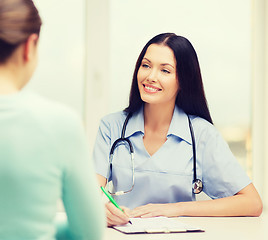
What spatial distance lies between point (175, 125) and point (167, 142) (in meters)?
0.09

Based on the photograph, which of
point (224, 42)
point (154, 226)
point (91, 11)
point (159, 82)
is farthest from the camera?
point (224, 42)

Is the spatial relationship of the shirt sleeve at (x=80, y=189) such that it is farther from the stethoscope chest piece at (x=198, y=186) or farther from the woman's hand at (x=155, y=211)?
the stethoscope chest piece at (x=198, y=186)

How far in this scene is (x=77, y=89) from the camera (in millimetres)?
2961

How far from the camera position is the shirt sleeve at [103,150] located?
200cm

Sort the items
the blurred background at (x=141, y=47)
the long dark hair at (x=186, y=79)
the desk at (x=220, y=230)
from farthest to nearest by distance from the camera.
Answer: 1. the blurred background at (x=141, y=47)
2. the long dark hair at (x=186, y=79)
3. the desk at (x=220, y=230)

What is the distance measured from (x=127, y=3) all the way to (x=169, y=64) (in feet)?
3.88

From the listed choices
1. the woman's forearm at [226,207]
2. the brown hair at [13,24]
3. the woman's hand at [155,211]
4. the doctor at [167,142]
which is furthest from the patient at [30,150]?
the doctor at [167,142]

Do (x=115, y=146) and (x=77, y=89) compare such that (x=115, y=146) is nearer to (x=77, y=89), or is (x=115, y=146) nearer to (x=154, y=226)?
(x=154, y=226)

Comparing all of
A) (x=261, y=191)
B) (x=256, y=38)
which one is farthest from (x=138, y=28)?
(x=261, y=191)

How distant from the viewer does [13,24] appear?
0.77 meters

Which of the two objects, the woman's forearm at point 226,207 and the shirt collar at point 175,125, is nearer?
the woman's forearm at point 226,207

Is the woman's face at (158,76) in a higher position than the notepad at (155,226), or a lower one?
higher

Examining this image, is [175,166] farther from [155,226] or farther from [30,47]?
[30,47]

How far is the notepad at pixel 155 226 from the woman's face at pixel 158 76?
59 centimetres
